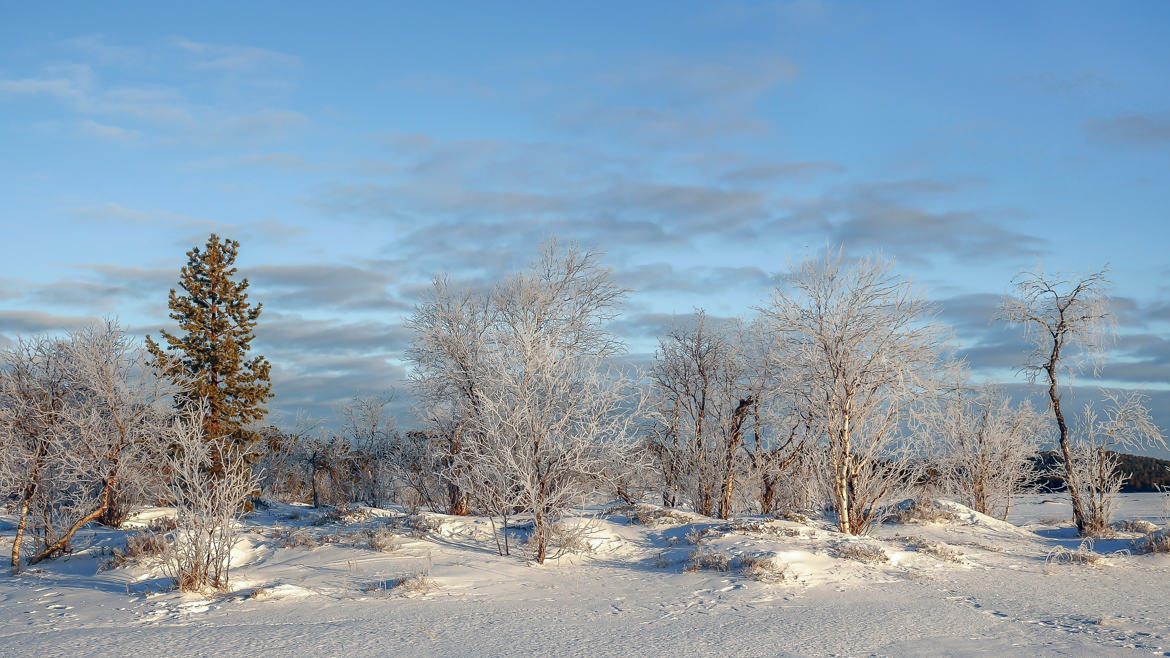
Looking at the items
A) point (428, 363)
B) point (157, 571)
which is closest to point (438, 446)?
point (428, 363)

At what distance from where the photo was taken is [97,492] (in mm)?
18578

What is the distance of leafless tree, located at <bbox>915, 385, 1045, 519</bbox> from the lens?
84.3 ft

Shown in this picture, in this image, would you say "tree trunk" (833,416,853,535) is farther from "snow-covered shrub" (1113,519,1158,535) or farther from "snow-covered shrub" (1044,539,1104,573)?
"snow-covered shrub" (1113,519,1158,535)

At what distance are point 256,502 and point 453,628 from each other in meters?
19.6

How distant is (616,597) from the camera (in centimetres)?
1048

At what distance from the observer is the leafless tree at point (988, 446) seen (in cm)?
2569

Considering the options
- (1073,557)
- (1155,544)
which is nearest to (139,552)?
(1073,557)

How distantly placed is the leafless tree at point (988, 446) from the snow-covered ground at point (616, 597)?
1081 cm

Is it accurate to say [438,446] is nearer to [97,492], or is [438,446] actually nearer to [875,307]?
[97,492]

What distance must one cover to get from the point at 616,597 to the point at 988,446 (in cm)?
2007

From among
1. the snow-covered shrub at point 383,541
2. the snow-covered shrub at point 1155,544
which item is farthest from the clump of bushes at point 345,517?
the snow-covered shrub at point 1155,544

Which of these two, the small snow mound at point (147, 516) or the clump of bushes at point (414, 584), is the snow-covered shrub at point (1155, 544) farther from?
the small snow mound at point (147, 516)

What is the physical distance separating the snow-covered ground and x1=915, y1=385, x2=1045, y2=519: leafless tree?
35.5 ft

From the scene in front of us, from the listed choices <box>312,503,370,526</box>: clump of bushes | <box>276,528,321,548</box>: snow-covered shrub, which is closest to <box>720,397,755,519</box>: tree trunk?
<box>312,503,370,526</box>: clump of bushes
